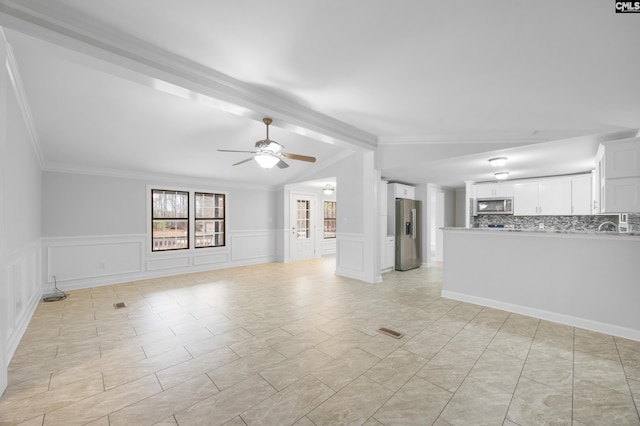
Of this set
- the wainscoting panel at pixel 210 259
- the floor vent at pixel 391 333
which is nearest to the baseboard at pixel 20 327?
the wainscoting panel at pixel 210 259

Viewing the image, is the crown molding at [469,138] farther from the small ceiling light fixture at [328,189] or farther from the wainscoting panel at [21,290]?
the wainscoting panel at [21,290]

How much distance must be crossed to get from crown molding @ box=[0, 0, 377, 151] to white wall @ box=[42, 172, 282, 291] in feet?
12.7

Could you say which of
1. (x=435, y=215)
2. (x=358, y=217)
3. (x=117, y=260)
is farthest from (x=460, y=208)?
(x=117, y=260)

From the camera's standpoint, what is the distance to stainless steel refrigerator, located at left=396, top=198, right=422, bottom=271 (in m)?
6.50

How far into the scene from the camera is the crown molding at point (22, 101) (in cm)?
247

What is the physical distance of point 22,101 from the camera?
10.2 ft

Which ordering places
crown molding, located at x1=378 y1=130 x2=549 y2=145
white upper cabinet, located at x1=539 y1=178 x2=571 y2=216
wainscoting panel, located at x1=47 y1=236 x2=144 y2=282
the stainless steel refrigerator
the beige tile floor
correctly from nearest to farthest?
the beige tile floor < crown molding, located at x1=378 y1=130 x2=549 y2=145 < wainscoting panel, located at x1=47 y1=236 x2=144 y2=282 < white upper cabinet, located at x1=539 y1=178 x2=571 y2=216 < the stainless steel refrigerator

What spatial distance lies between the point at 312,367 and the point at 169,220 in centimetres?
538

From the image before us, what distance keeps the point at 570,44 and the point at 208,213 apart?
6977 mm

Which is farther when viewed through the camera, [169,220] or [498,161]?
[169,220]

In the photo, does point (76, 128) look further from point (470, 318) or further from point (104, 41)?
point (470, 318)

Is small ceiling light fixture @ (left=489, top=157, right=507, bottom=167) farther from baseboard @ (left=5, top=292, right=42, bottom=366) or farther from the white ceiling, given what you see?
baseboard @ (left=5, top=292, right=42, bottom=366)

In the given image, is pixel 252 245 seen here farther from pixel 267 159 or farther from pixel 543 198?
pixel 543 198

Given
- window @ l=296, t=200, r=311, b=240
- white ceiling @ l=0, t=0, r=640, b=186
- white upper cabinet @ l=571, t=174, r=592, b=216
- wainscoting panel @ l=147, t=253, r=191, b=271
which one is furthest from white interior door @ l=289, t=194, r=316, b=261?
white upper cabinet @ l=571, t=174, r=592, b=216
